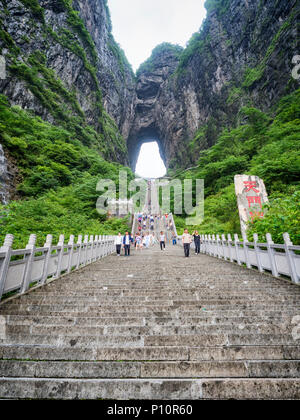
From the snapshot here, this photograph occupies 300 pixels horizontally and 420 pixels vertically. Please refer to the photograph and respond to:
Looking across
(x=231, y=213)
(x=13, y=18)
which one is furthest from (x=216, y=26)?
(x=231, y=213)

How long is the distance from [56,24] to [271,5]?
29727 millimetres

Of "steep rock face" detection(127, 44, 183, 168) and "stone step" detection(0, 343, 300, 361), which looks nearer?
"stone step" detection(0, 343, 300, 361)

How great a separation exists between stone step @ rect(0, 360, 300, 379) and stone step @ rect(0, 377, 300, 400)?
140 millimetres

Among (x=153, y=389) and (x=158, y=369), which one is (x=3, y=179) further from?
(x=153, y=389)

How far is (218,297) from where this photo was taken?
3496 millimetres

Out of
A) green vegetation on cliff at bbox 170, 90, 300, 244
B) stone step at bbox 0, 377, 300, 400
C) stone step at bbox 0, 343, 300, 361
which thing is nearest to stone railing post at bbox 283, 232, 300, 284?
green vegetation on cliff at bbox 170, 90, 300, 244

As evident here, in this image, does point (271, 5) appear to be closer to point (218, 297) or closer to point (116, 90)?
point (116, 90)

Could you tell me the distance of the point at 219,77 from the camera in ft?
123

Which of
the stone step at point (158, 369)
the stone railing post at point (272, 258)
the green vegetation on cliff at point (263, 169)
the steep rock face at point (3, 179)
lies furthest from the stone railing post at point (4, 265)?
the steep rock face at point (3, 179)

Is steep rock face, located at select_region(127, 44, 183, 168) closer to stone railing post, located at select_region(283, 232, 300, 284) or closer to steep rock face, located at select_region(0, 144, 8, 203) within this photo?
steep rock face, located at select_region(0, 144, 8, 203)

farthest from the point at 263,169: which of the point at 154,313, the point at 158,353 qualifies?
the point at 158,353

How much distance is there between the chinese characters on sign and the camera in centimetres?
985

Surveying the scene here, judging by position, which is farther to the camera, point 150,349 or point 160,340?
point 160,340

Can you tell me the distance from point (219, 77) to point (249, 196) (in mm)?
36944
